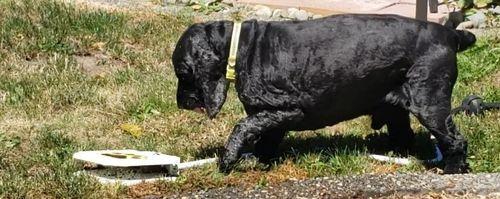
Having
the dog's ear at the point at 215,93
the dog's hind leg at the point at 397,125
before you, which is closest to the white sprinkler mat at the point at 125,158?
the dog's ear at the point at 215,93

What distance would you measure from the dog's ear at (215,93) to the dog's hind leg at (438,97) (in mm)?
1098

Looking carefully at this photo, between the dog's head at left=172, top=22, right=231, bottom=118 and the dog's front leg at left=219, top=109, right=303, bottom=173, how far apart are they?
0.22 m

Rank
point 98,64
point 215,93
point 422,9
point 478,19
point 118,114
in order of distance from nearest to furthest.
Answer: point 215,93, point 118,114, point 98,64, point 422,9, point 478,19

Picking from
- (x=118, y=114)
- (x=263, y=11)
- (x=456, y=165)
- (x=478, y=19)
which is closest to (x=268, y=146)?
(x=456, y=165)

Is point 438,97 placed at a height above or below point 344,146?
above

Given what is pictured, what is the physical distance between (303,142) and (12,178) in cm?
196

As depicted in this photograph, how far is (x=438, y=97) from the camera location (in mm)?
5312

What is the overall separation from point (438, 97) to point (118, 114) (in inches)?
103

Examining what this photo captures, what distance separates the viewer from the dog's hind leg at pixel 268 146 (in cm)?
566

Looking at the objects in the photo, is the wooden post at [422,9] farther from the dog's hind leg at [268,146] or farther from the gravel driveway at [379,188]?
the gravel driveway at [379,188]

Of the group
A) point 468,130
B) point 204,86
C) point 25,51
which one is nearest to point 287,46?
point 204,86

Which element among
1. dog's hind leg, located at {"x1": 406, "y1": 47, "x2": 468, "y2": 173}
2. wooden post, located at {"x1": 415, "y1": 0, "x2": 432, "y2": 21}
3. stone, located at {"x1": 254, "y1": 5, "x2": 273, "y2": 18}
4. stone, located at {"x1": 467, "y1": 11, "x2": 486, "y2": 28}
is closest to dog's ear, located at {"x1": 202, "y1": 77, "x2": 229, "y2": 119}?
dog's hind leg, located at {"x1": 406, "y1": 47, "x2": 468, "y2": 173}

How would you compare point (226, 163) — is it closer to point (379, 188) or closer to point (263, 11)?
point (379, 188)

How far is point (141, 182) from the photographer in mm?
5270
